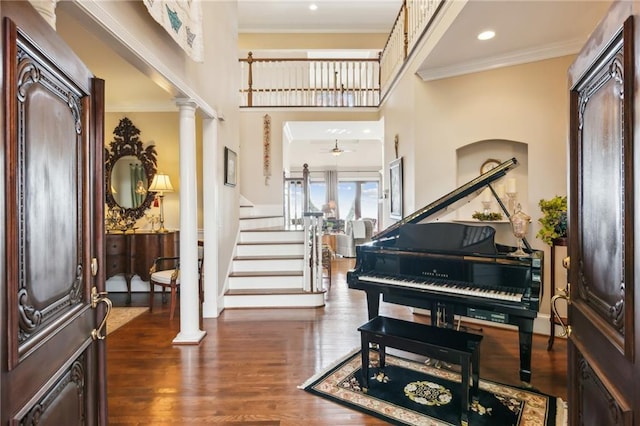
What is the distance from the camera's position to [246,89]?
24.4ft

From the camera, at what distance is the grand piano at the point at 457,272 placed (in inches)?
94.2

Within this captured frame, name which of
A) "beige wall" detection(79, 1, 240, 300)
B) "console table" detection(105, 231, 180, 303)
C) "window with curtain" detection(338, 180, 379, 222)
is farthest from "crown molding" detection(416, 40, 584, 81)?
"window with curtain" detection(338, 180, 379, 222)

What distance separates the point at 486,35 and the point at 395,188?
226 centimetres

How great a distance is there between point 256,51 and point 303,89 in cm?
150

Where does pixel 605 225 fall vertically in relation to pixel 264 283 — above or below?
above

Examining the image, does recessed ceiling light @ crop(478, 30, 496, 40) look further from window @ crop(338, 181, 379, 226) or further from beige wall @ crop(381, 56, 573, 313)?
window @ crop(338, 181, 379, 226)

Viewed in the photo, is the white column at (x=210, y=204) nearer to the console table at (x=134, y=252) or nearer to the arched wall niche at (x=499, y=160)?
the console table at (x=134, y=252)

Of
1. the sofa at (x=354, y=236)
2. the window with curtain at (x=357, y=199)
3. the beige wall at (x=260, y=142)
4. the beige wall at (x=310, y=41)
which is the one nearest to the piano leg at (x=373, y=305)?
the beige wall at (x=260, y=142)

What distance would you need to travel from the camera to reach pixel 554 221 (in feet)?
10.7

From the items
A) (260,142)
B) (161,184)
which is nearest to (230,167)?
(161,184)

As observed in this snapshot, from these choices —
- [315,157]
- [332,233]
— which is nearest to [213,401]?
[332,233]

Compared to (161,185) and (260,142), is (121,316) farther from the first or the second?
(260,142)

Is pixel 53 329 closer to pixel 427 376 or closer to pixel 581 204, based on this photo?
pixel 581 204

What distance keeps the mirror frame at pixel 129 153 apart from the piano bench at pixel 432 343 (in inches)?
163
